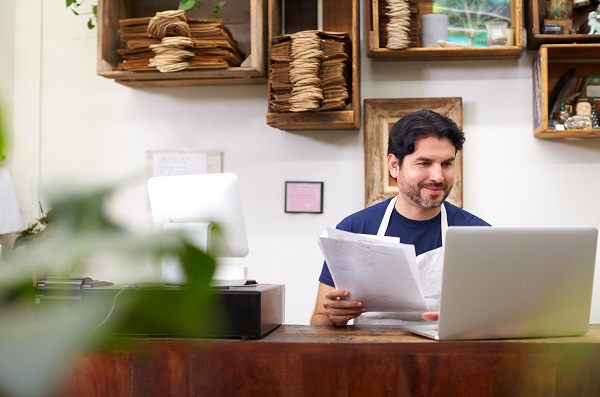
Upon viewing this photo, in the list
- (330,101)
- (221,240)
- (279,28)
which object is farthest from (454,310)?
(279,28)

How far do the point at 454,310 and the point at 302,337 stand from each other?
1.22 ft

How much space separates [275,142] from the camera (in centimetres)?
332

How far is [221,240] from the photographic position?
0.29 metres

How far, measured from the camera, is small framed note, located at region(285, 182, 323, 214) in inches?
129

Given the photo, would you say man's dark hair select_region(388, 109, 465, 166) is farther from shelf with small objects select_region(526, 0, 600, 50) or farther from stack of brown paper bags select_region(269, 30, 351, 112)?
shelf with small objects select_region(526, 0, 600, 50)

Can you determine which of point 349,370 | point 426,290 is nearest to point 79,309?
point 349,370

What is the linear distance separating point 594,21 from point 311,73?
1203 millimetres

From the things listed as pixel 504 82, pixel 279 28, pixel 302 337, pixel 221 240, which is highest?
pixel 279 28

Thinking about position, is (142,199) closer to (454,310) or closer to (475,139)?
(475,139)

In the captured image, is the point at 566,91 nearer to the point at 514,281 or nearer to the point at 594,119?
the point at 594,119

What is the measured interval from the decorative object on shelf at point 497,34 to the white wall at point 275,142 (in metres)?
0.17

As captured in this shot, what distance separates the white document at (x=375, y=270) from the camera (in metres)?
1.82

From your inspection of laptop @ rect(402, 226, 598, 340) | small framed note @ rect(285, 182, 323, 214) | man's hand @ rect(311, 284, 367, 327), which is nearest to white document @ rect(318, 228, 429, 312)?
man's hand @ rect(311, 284, 367, 327)

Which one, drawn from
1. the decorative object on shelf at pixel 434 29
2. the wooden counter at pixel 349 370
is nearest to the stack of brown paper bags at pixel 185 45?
the decorative object on shelf at pixel 434 29
